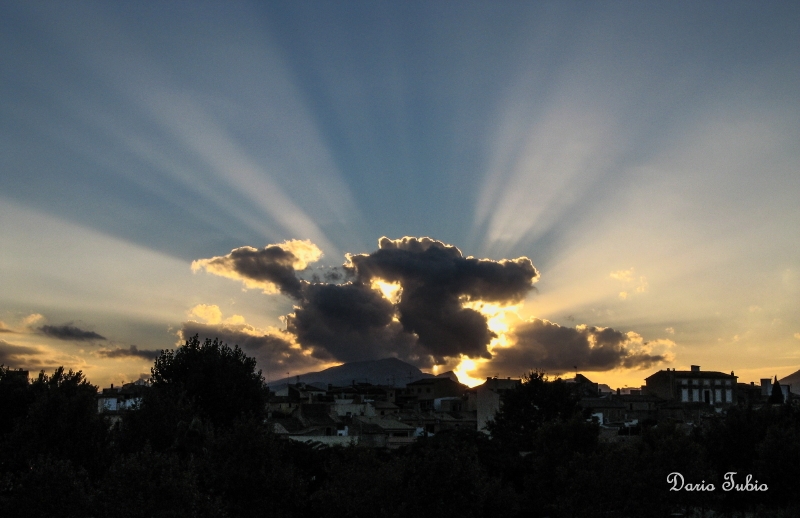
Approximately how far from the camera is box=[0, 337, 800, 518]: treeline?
101 ft

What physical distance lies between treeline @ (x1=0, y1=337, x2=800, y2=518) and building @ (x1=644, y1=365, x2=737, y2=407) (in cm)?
4849

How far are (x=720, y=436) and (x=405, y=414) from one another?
49693 millimetres

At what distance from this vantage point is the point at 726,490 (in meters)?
47.7

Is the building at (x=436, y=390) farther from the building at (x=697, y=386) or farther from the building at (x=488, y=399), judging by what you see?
the building at (x=697, y=386)

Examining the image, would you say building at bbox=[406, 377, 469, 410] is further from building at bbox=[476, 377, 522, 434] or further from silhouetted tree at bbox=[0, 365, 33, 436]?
silhouetted tree at bbox=[0, 365, 33, 436]

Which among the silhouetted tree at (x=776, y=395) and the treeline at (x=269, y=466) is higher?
the silhouetted tree at (x=776, y=395)

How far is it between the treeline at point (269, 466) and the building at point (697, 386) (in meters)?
48.5

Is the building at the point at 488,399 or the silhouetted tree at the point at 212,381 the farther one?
the building at the point at 488,399

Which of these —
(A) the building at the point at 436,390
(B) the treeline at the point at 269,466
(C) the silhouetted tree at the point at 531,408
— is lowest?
(B) the treeline at the point at 269,466

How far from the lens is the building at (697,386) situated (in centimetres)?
11125

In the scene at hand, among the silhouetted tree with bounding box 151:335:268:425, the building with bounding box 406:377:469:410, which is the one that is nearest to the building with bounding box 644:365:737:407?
the building with bounding box 406:377:469:410

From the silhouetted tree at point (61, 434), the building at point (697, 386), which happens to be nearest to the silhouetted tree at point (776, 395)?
the building at point (697, 386)

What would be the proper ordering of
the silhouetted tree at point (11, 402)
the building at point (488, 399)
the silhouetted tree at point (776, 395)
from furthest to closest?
the silhouetted tree at point (776, 395), the building at point (488, 399), the silhouetted tree at point (11, 402)

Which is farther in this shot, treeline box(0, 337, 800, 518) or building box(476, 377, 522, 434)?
building box(476, 377, 522, 434)
